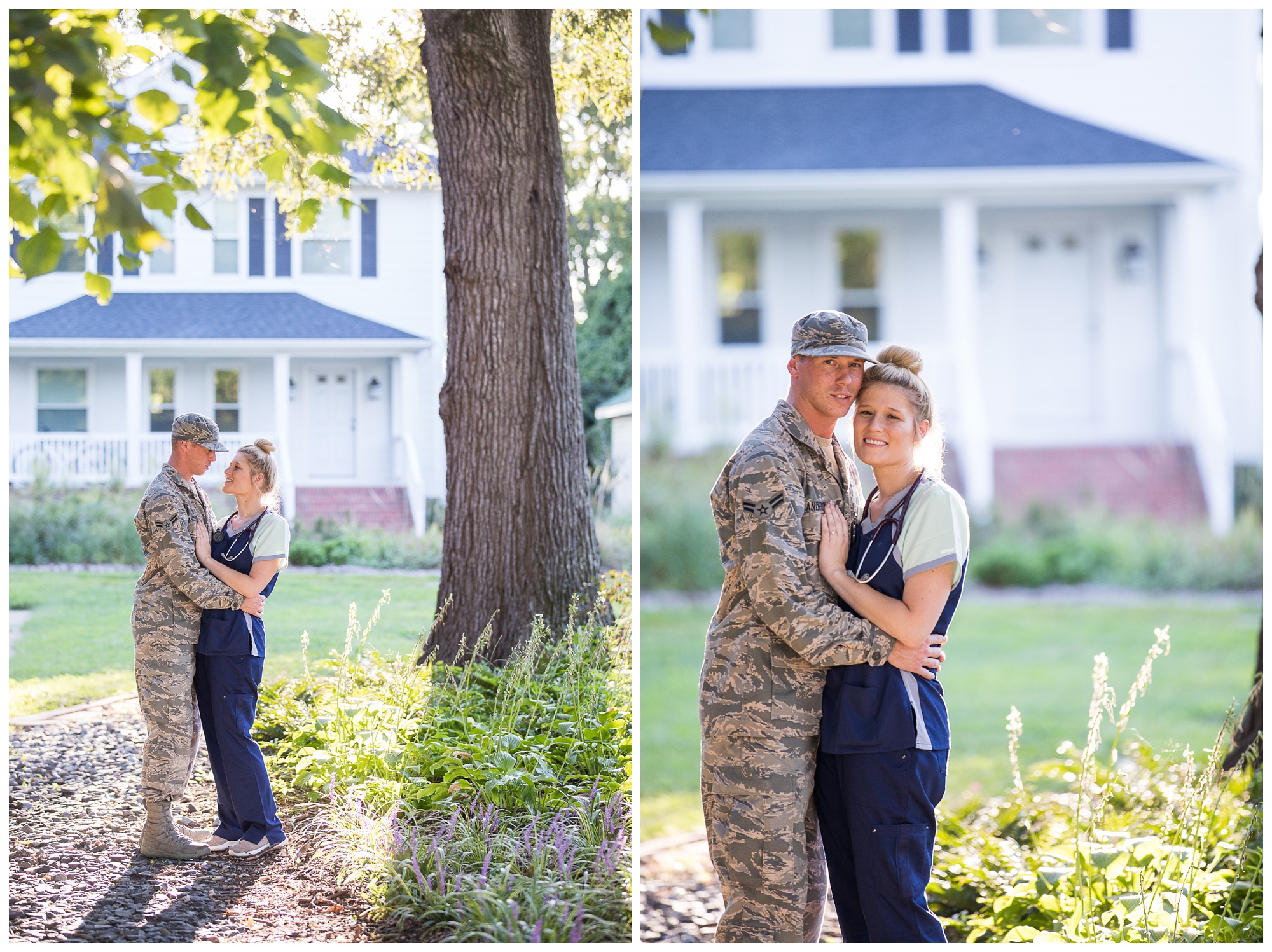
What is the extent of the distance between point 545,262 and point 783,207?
7.39m

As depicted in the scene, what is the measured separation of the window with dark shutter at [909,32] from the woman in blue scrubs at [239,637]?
32.1 ft

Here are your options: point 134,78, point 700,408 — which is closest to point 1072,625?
point 700,408

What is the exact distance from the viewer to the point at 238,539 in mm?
3047

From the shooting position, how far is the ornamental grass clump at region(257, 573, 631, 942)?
2920 millimetres

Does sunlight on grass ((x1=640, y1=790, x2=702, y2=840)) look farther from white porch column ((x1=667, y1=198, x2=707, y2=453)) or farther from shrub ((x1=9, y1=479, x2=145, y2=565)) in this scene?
white porch column ((x1=667, y1=198, x2=707, y2=453))

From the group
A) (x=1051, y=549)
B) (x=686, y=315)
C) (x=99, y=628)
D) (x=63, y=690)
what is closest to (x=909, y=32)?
(x=686, y=315)

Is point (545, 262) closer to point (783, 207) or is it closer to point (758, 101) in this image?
point (783, 207)

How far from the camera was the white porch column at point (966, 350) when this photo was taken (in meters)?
8.84

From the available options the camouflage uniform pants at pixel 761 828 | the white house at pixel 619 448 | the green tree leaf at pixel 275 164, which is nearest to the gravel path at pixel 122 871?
the camouflage uniform pants at pixel 761 828

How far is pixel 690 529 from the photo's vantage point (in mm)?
7816

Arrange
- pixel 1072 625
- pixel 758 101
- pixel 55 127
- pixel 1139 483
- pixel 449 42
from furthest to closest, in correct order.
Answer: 1. pixel 758 101
2. pixel 1139 483
3. pixel 1072 625
4. pixel 449 42
5. pixel 55 127

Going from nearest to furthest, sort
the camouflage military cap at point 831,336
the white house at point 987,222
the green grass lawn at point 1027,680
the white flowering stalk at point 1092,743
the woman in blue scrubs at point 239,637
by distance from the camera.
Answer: the camouflage military cap at point 831,336 < the white flowering stalk at point 1092,743 < the woman in blue scrubs at point 239,637 < the green grass lawn at point 1027,680 < the white house at point 987,222

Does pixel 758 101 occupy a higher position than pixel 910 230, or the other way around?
pixel 758 101

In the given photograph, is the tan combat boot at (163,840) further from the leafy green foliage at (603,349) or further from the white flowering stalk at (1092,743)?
the white flowering stalk at (1092,743)
